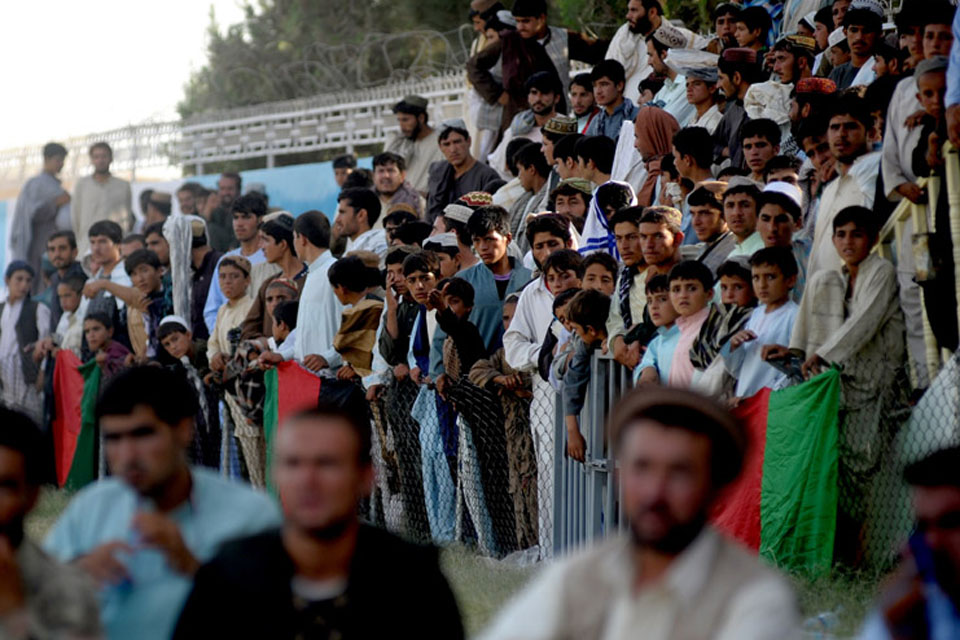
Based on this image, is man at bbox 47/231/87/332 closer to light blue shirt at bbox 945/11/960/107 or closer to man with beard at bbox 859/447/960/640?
light blue shirt at bbox 945/11/960/107

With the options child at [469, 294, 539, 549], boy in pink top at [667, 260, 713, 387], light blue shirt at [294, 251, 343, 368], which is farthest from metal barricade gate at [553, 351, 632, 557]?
light blue shirt at [294, 251, 343, 368]

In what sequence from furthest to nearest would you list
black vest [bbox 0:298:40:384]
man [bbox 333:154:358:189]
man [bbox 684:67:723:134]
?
black vest [bbox 0:298:40:384]
man [bbox 333:154:358:189]
man [bbox 684:67:723:134]

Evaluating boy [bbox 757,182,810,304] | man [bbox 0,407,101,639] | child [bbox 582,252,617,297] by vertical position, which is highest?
boy [bbox 757,182,810,304]

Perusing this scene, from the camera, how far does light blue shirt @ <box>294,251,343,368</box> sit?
10016 millimetres

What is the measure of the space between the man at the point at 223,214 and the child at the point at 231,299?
378cm

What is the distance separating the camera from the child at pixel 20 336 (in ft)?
45.8

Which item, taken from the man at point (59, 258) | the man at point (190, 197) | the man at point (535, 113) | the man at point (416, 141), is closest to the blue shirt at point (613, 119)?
the man at point (535, 113)

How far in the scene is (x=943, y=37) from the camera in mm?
7492

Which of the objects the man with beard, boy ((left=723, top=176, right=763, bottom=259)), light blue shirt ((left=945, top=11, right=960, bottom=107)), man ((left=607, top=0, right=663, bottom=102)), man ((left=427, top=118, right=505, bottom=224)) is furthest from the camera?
man ((left=607, top=0, right=663, bottom=102))

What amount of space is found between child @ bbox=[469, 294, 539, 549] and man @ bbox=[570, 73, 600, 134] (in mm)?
3601

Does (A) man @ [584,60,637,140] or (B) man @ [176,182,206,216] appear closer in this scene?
(A) man @ [584,60,637,140]

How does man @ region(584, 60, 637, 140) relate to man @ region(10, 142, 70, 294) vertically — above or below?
above

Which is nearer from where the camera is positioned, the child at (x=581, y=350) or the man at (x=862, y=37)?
the child at (x=581, y=350)

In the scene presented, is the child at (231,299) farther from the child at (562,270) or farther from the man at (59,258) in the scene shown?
the child at (562,270)
